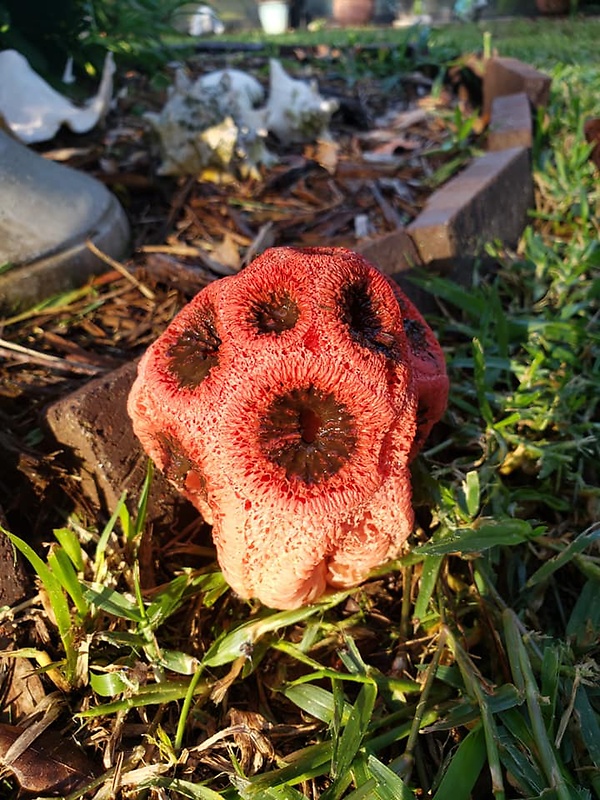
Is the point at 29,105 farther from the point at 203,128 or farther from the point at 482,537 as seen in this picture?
the point at 482,537

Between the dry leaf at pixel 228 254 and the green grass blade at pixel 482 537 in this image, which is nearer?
the green grass blade at pixel 482 537

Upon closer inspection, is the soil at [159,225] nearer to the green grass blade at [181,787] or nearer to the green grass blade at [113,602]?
the green grass blade at [113,602]

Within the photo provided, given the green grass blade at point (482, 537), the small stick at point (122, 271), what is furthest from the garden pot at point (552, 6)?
the green grass blade at point (482, 537)

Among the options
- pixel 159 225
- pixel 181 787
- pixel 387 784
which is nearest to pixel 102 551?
pixel 181 787

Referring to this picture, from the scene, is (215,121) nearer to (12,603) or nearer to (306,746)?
(12,603)

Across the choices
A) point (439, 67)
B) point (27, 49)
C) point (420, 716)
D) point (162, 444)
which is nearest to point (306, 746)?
point (420, 716)
